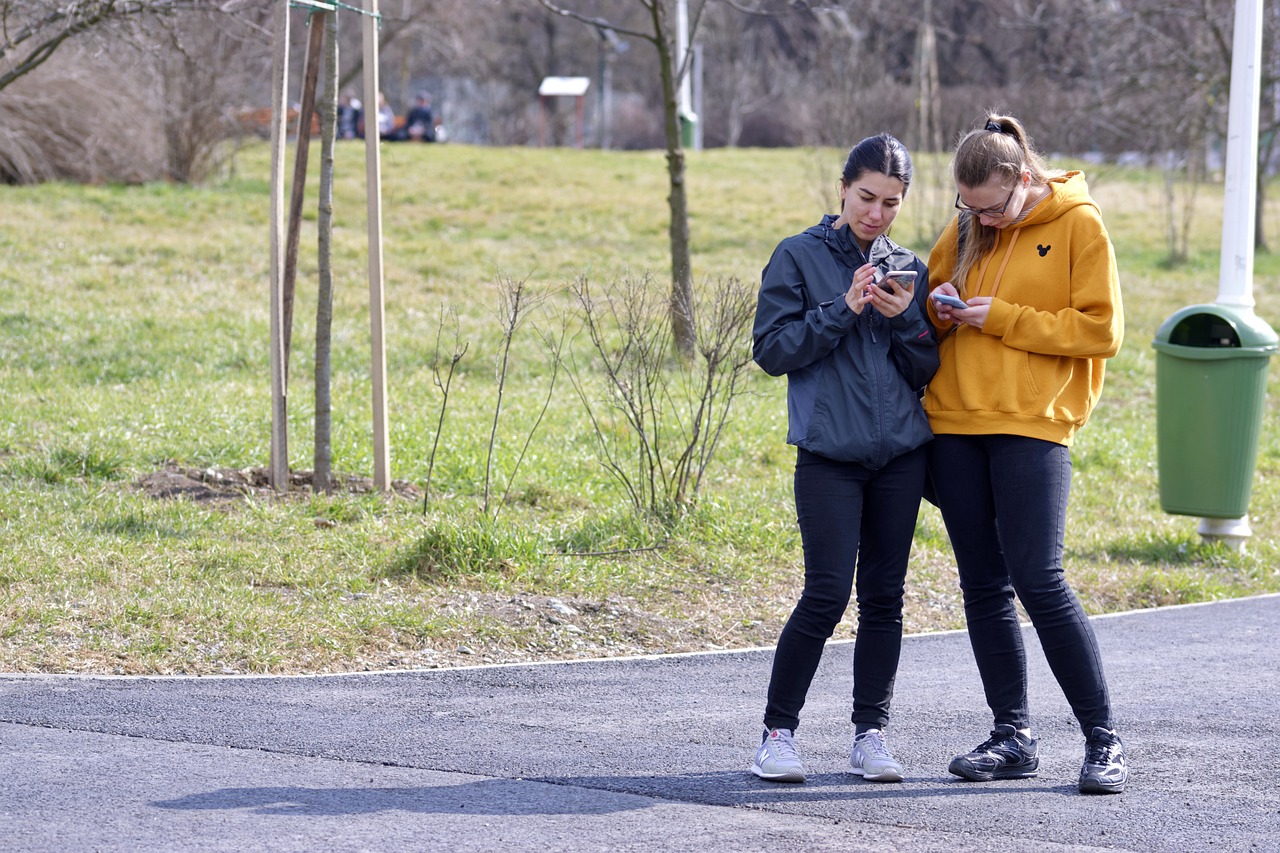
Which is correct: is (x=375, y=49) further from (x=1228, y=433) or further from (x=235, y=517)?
(x=1228, y=433)

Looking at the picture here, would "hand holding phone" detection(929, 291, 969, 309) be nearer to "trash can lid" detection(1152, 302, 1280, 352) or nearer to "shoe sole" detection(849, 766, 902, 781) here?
"shoe sole" detection(849, 766, 902, 781)

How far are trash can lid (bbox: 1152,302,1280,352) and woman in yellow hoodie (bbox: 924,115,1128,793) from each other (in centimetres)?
337

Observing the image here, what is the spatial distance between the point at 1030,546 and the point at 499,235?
14.9m

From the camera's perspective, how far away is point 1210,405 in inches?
275

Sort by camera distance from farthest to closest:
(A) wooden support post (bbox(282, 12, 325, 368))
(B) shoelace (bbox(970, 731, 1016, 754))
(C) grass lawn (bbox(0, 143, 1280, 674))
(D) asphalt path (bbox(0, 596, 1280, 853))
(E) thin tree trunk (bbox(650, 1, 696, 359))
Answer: (E) thin tree trunk (bbox(650, 1, 696, 359)) < (A) wooden support post (bbox(282, 12, 325, 368)) < (C) grass lawn (bbox(0, 143, 1280, 674)) < (B) shoelace (bbox(970, 731, 1016, 754)) < (D) asphalt path (bbox(0, 596, 1280, 853))

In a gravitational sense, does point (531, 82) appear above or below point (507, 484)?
above

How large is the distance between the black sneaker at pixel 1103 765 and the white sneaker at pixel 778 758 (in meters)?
0.79

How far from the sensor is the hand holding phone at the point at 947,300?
12.5 ft

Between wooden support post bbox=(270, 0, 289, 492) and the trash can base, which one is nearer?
wooden support post bbox=(270, 0, 289, 492)

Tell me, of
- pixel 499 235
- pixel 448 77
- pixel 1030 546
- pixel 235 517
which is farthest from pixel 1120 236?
pixel 448 77

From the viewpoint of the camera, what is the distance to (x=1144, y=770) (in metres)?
4.16

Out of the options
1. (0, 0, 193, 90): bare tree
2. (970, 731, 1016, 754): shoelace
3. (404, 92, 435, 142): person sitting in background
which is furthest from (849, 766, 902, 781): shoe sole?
(404, 92, 435, 142): person sitting in background

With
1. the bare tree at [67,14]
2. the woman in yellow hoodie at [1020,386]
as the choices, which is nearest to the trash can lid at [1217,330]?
the woman in yellow hoodie at [1020,386]

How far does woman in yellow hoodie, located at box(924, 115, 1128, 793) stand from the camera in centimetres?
382
